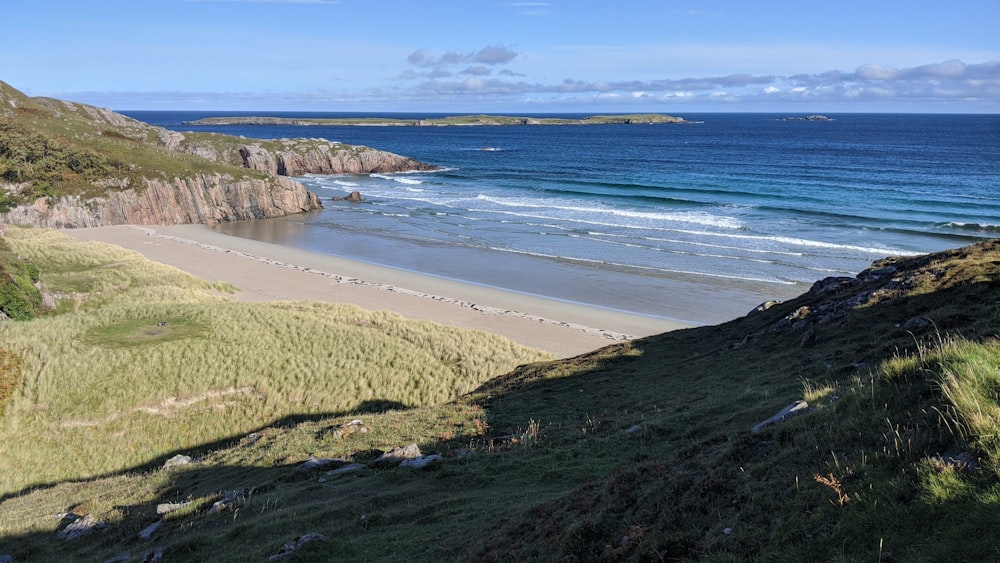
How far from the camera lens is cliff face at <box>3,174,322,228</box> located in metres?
59.0

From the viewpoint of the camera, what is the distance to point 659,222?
6191cm

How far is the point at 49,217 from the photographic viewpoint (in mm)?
58531

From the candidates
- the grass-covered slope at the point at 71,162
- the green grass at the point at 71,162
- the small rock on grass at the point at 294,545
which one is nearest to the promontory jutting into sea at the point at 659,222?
the green grass at the point at 71,162

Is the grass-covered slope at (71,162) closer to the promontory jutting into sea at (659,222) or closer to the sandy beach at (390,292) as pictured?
the sandy beach at (390,292)

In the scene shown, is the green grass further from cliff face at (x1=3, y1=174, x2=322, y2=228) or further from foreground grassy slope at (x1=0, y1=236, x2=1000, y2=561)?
foreground grassy slope at (x1=0, y1=236, x2=1000, y2=561)

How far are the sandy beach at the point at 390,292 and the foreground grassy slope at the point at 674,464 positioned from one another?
9083 millimetres

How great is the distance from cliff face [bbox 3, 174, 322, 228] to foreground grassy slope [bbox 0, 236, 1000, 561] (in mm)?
46522

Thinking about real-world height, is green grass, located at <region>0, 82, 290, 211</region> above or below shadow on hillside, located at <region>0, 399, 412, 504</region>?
above

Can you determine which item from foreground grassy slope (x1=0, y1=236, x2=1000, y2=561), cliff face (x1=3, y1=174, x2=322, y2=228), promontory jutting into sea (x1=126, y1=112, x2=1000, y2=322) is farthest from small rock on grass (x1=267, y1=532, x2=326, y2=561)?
cliff face (x1=3, y1=174, x2=322, y2=228)

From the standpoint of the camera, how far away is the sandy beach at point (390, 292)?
1278 inches

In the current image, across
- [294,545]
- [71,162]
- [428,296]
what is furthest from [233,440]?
[71,162]

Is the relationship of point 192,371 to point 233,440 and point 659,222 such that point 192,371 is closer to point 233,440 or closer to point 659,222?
point 233,440

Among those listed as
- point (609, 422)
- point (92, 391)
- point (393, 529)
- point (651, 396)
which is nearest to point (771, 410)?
point (609, 422)

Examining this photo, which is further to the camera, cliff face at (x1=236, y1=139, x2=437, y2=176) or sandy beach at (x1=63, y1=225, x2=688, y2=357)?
cliff face at (x1=236, y1=139, x2=437, y2=176)
